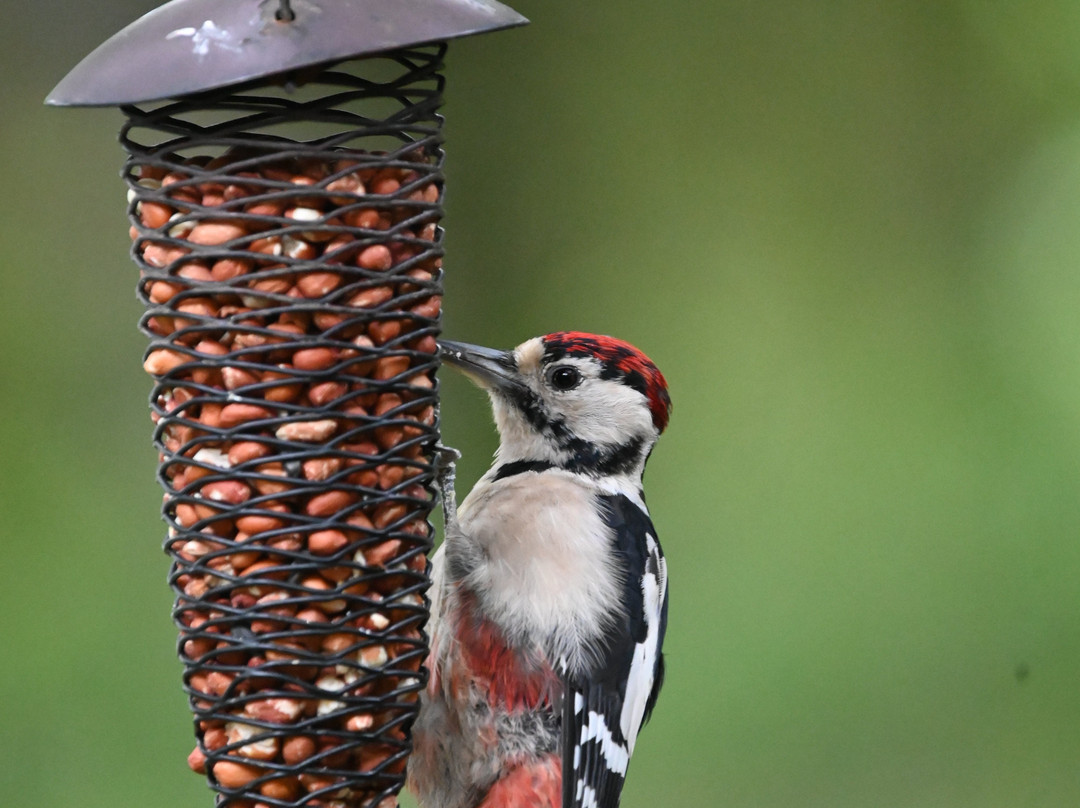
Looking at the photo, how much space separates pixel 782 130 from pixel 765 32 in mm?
271

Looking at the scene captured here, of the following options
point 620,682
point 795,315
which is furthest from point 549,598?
point 795,315

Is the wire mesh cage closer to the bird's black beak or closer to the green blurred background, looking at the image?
the bird's black beak

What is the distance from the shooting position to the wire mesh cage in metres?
1.17

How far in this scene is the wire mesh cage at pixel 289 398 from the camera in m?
1.17

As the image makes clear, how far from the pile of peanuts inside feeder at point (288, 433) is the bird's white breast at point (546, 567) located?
458 millimetres

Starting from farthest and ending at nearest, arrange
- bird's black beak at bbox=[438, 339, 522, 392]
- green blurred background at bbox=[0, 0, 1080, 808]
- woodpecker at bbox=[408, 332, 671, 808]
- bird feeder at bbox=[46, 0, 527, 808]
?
green blurred background at bbox=[0, 0, 1080, 808] → bird's black beak at bbox=[438, 339, 522, 392] → woodpecker at bbox=[408, 332, 671, 808] → bird feeder at bbox=[46, 0, 527, 808]

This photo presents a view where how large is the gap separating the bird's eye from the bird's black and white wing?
19 centimetres

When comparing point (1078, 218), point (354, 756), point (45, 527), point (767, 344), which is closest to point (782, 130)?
point (767, 344)

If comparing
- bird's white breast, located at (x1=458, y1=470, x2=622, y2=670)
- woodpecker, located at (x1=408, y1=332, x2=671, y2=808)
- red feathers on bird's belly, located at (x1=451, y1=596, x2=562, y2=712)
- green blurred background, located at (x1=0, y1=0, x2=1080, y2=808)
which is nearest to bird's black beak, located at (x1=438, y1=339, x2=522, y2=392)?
woodpecker, located at (x1=408, y1=332, x2=671, y2=808)

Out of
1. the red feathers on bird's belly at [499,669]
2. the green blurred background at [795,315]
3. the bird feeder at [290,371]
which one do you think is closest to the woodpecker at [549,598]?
the red feathers on bird's belly at [499,669]

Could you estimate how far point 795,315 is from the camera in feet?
11.0

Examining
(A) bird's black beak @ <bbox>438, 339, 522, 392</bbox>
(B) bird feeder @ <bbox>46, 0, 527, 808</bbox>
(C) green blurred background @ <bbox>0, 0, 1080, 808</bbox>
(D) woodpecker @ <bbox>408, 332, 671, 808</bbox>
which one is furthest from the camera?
(C) green blurred background @ <bbox>0, 0, 1080, 808</bbox>

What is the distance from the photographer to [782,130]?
3.41 m

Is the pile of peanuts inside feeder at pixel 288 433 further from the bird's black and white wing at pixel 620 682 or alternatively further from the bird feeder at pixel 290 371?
the bird's black and white wing at pixel 620 682
